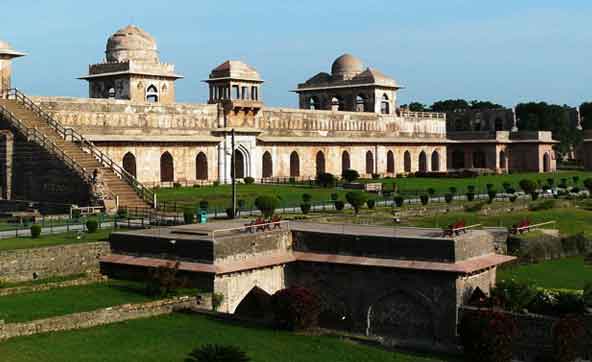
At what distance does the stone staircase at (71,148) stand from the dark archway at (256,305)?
12.3m

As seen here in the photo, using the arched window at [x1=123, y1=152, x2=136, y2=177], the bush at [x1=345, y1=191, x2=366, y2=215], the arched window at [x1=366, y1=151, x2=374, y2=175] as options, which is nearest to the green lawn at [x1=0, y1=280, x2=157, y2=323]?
the bush at [x1=345, y1=191, x2=366, y2=215]

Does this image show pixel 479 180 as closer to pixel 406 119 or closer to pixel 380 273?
pixel 406 119

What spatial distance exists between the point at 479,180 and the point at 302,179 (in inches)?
446

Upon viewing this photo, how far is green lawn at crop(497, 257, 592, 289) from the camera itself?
926 inches

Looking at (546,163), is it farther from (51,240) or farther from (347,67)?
(51,240)

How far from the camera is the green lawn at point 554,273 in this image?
23516mm

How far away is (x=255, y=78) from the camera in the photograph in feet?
193

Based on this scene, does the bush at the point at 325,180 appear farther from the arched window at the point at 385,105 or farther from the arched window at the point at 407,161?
the arched window at the point at 385,105

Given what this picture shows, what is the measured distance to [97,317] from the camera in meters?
18.6

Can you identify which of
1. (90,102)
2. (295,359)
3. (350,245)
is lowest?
(295,359)

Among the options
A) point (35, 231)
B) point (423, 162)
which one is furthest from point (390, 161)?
point (35, 231)

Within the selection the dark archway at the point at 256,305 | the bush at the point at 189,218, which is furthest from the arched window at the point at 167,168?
the dark archway at the point at 256,305

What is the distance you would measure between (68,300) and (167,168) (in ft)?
99.2

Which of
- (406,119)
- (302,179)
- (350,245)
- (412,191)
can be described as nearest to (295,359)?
(350,245)
